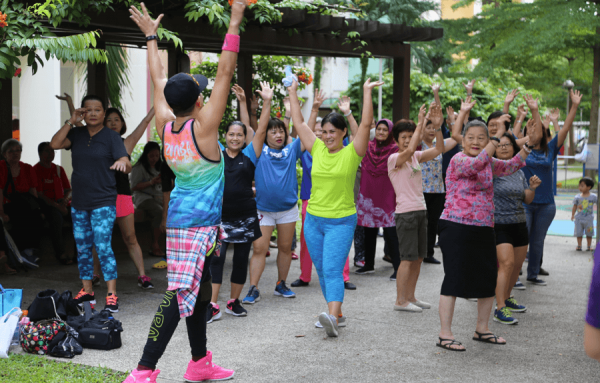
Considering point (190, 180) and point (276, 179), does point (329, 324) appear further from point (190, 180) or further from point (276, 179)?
point (190, 180)

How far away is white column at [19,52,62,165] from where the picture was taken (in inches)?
588

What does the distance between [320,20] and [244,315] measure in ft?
13.7

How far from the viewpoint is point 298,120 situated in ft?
18.5

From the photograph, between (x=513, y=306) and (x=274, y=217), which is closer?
(x=513, y=306)

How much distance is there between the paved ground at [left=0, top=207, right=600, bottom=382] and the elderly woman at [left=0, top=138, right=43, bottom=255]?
83 cm

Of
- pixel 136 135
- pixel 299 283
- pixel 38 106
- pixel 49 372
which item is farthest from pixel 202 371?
pixel 38 106

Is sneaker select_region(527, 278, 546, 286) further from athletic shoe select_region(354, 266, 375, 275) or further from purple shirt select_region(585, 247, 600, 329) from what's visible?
purple shirt select_region(585, 247, 600, 329)

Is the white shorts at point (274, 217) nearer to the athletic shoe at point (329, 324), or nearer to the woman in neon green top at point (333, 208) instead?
the woman in neon green top at point (333, 208)

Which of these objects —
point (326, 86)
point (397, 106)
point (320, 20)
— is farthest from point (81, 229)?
point (326, 86)

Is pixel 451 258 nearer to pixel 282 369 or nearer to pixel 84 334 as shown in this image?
pixel 282 369

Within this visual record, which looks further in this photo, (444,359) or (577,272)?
(577,272)

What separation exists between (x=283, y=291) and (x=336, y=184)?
6.40 feet

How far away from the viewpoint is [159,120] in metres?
4.10

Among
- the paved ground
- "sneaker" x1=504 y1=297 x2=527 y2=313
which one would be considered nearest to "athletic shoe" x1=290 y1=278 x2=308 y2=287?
the paved ground
